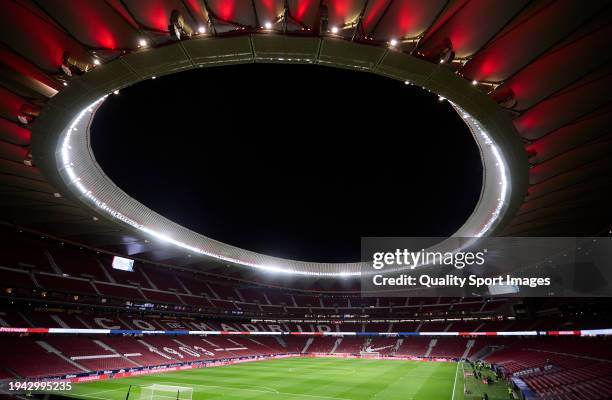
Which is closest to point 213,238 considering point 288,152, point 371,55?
point 288,152

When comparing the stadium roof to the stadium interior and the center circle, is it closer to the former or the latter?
the stadium interior

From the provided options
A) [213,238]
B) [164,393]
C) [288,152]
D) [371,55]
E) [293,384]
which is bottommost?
[164,393]

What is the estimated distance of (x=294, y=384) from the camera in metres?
29.5

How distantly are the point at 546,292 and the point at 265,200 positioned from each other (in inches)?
1500

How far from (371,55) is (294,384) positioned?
27.8 metres

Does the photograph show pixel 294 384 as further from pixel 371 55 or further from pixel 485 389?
pixel 371 55

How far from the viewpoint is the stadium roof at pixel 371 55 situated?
31.9ft

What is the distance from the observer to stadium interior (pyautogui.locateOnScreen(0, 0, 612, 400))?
10141 millimetres

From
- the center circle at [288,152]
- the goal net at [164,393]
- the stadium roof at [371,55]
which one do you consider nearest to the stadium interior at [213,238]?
the stadium roof at [371,55]

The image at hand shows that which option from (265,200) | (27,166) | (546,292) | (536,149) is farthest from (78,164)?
(546,292)

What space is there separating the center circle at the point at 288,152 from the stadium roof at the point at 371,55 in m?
6.80

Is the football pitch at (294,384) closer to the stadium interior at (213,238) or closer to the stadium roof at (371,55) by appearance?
the stadium interior at (213,238)

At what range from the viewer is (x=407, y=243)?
51.8 metres

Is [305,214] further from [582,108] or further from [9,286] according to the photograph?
[582,108]
